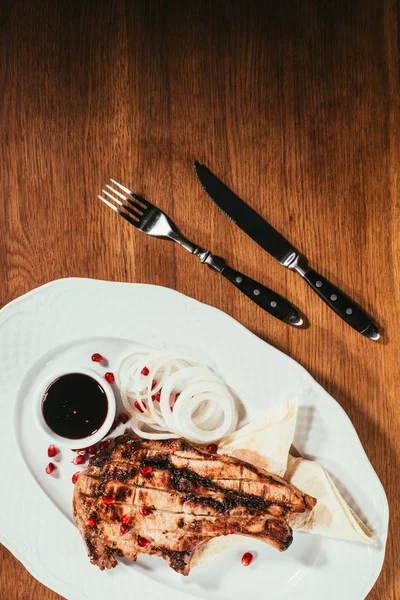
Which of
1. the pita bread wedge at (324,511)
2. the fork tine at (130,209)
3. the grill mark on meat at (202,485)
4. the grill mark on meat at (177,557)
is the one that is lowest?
the grill mark on meat at (177,557)

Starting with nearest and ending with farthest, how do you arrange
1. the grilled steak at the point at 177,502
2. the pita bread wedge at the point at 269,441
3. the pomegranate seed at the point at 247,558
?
the grilled steak at the point at 177,502
the pita bread wedge at the point at 269,441
the pomegranate seed at the point at 247,558

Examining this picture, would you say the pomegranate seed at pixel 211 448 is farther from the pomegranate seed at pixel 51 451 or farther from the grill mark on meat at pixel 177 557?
the pomegranate seed at pixel 51 451

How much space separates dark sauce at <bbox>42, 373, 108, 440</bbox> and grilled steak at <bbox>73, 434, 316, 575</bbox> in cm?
21

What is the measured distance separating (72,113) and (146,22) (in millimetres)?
624

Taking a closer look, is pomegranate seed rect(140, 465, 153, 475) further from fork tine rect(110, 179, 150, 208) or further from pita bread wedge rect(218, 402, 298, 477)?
fork tine rect(110, 179, 150, 208)

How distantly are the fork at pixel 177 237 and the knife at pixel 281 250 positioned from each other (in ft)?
0.58

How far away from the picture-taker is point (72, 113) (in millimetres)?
3242

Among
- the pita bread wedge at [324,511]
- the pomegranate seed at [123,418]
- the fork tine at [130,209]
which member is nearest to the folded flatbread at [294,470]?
the pita bread wedge at [324,511]

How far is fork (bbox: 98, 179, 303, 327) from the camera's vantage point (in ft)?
10.2

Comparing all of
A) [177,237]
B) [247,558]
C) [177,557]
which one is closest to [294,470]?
[247,558]

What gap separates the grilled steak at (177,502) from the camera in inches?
111

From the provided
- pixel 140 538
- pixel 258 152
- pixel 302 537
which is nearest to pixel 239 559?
pixel 302 537

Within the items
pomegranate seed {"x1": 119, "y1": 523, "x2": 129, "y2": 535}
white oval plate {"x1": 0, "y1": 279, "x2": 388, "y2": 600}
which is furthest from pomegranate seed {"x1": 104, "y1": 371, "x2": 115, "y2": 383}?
pomegranate seed {"x1": 119, "y1": 523, "x2": 129, "y2": 535}

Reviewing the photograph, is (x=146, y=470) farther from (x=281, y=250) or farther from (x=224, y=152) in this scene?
(x=224, y=152)
